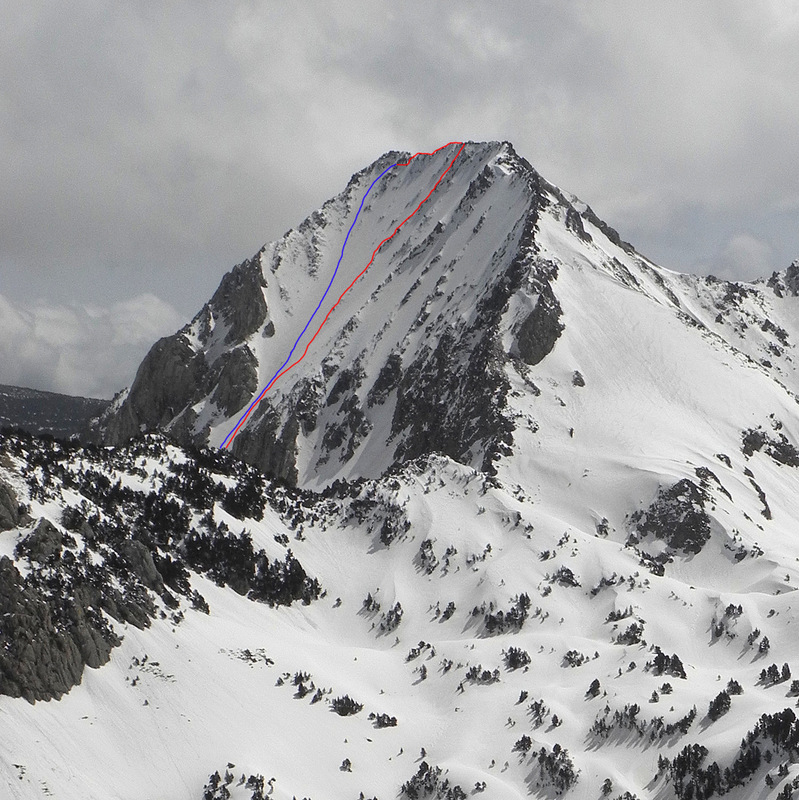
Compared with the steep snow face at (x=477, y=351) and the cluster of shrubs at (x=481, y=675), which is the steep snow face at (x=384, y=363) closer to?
the steep snow face at (x=477, y=351)

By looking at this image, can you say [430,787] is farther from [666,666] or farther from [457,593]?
[457,593]

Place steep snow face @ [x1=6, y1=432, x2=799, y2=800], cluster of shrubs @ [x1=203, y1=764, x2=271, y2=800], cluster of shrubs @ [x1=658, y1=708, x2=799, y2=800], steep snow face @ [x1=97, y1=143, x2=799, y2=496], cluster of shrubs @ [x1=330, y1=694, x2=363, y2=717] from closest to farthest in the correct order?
1. cluster of shrubs @ [x1=658, y1=708, x2=799, y2=800]
2. cluster of shrubs @ [x1=203, y1=764, x2=271, y2=800]
3. steep snow face @ [x1=6, y1=432, x2=799, y2=800]
4. cluster of shrubs @ [x1=330, y1=694, x2=363, y2=717]
5. steep snow face @ [x1=97, y1=143, x2=799, y2=496]

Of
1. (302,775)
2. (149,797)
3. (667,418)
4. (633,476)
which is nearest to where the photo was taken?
(149,797)

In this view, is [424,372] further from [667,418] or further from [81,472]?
[81,472]

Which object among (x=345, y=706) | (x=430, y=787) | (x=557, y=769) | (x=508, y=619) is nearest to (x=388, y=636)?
Result: (x=508, y=619)

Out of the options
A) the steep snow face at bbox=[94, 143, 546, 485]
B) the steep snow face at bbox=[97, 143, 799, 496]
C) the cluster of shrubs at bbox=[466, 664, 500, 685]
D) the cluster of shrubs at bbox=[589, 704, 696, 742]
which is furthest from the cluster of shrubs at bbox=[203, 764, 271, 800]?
the steep snow face at bbox=[94, 143, 546, 485]

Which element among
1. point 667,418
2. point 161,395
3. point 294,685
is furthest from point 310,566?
point 161,395

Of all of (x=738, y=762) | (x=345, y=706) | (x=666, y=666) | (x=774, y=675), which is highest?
(x=774, y=675)

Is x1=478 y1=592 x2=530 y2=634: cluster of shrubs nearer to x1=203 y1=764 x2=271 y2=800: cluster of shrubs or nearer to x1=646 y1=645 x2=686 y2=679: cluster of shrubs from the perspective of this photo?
x1=646 y1=645 x2=686 y2=679: cluster of shrubs

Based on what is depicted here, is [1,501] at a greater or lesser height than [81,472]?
lesser
